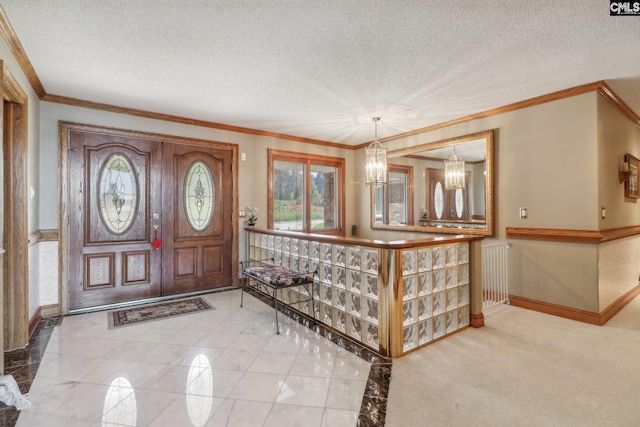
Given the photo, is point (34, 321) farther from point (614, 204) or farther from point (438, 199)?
point (614, 204)

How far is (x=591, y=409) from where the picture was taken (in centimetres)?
186

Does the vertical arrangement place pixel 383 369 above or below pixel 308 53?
below

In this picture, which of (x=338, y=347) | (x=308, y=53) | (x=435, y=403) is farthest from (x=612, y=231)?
(x=308, y=53)

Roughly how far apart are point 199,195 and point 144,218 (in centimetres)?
79

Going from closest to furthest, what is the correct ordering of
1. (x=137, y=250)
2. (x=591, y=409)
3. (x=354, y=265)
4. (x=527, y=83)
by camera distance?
(x=591, y=409)
(x=354, y=265)
(x=527, y=83)
(x=137, y=250)

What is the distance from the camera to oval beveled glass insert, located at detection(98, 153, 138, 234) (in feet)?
12.6

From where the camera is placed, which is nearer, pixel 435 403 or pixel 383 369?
pixel 435 403

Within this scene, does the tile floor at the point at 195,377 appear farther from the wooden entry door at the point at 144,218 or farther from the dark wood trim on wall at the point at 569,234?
the dark wood trim on wall at the point at 569,234

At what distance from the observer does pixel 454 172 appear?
4.49 m

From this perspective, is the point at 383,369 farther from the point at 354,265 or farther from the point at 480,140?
the point at 480,140

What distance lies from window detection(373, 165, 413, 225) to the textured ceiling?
5.26 ft

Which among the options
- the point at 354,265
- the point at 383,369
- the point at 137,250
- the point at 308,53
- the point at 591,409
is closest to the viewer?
the point at 591,409

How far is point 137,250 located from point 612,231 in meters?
5.82

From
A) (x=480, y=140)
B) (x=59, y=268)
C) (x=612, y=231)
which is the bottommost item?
(x=59, y=268)
